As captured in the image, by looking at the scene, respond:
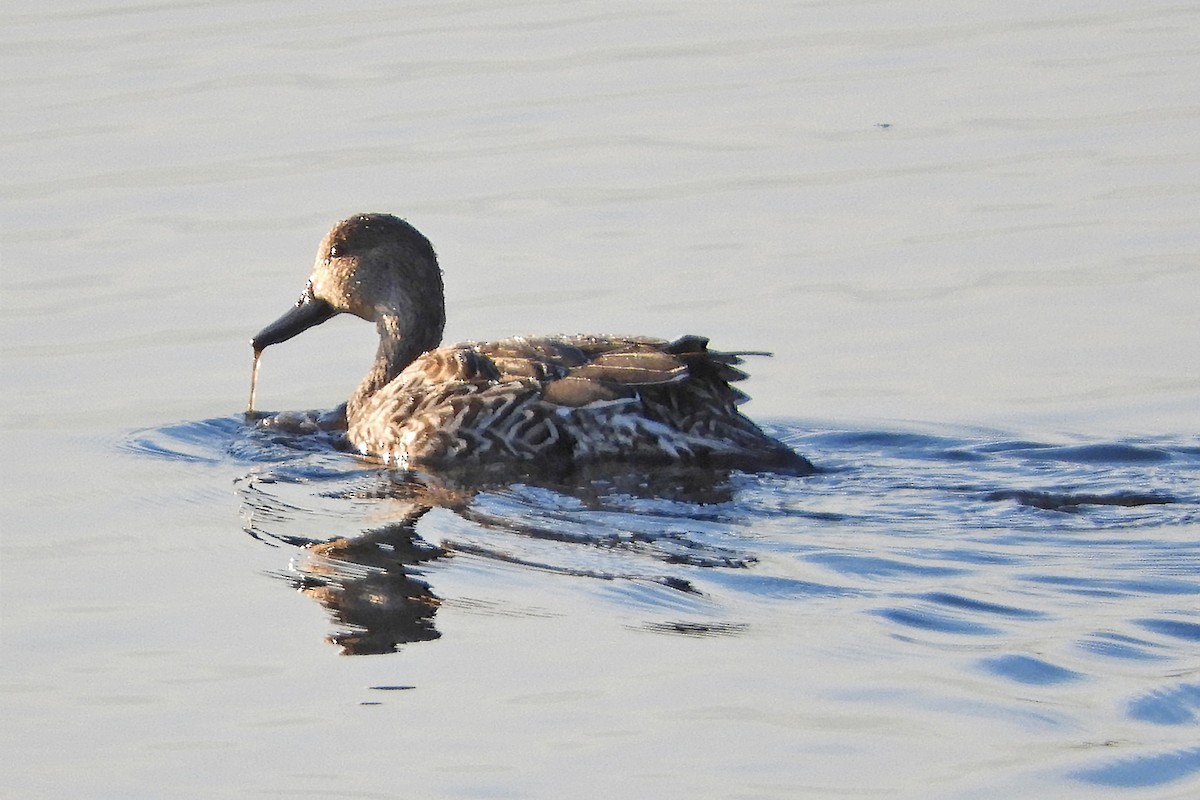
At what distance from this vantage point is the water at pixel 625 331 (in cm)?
593

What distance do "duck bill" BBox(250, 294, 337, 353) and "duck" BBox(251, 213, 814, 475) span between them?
2.32ft

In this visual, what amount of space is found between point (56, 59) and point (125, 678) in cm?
943

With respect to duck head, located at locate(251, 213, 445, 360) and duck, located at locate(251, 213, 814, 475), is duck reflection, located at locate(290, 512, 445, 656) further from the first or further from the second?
duck head, located at locate(251, 213, 445, 360)

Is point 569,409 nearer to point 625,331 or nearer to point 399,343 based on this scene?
point 399,343

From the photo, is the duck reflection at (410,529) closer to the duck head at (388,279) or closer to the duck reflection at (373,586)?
the duck reflection at (373,586)

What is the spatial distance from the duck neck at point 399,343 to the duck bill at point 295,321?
0.33 meters

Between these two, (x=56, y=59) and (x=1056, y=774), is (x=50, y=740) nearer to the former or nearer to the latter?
(x=1056, y=774)

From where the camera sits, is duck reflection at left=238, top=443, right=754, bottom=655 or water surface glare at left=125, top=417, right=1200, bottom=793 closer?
water surface glare at left=125, top=417, right=1200, bottom=793

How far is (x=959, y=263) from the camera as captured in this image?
1120 cm

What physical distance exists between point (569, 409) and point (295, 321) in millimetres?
2098

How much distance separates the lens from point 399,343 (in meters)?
10.2

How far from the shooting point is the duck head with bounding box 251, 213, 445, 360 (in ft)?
33.4

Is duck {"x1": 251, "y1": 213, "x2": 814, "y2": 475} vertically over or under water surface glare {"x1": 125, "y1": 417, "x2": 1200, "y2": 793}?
over

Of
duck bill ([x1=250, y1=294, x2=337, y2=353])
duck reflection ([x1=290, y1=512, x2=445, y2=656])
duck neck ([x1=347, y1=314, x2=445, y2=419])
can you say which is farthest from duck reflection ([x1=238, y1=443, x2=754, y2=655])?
duck bill ([x1=250, y1=294, x2=337, y2=353])
